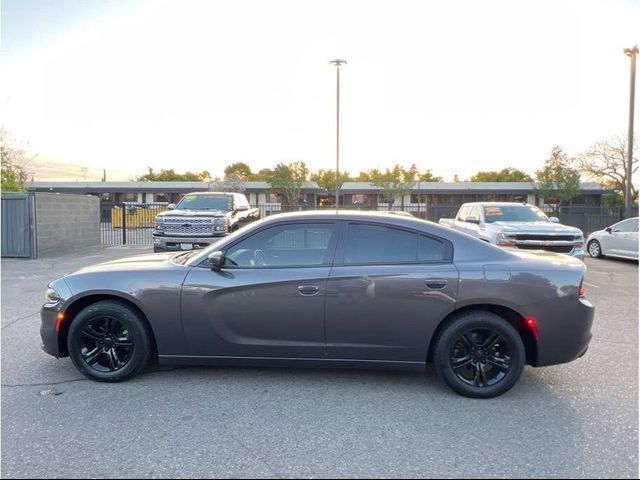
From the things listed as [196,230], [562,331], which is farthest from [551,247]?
[196,230]

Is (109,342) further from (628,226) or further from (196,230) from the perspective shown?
(628,226)

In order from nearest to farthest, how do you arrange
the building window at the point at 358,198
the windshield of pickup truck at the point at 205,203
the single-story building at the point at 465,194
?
the windshield of pickup truck at the point at 205,203, the single-story building at the point at 465,194, the building window at the point at 358,198

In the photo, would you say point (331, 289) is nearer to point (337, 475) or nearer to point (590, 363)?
point (337, 475)

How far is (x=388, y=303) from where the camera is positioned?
13.0 feet

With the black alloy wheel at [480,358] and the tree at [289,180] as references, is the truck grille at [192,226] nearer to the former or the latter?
the black alloy wheel at [480,358]

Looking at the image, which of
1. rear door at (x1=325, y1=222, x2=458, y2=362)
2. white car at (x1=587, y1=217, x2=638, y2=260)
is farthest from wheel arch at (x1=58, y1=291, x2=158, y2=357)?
white car at (x1=587, y1=217, x2=638, y2=260)

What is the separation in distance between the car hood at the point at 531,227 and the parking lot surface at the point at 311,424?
5623 millimetres

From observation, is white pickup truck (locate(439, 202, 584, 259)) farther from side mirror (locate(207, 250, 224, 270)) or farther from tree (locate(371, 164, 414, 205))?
tree (locate(371, 164, 414, 205))

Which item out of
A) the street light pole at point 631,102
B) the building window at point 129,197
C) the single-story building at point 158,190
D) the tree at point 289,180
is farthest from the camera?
the building window at point 129,197

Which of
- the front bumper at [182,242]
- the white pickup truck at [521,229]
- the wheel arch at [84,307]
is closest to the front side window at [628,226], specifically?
the white pickup truck at [521,229]

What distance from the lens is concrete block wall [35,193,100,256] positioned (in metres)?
13.9

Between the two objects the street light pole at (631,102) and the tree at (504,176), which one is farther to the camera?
the tree at (504,176)

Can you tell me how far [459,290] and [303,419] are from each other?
5.36ft

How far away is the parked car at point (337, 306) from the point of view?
3922 millimetres
